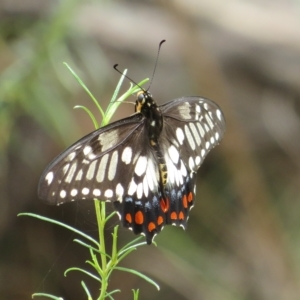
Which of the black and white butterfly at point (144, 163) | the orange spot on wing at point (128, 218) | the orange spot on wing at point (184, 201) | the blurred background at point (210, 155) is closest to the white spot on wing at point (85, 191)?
the black and white butterfly at point (144, 163)

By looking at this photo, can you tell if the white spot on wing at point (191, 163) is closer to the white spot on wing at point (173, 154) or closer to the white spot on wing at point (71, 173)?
the white spot on wing at point (173, 154)

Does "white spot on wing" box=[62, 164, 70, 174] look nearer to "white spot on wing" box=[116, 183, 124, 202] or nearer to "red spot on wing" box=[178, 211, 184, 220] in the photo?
"white spot on wing" box=[116, 183, 124, 202]

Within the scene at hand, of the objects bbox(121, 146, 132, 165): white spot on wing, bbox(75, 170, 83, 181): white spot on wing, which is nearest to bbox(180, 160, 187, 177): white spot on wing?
bbox(121, 146, 132, 165): white spot on wing

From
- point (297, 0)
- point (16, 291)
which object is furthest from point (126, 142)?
point (16, 291)

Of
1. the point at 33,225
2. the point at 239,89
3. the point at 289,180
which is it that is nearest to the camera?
the point at 239,89

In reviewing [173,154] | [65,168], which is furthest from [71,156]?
[173,154]

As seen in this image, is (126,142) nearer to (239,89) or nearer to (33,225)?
(239,89)

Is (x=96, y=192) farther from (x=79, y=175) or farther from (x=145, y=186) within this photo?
(x=145, y=186)
